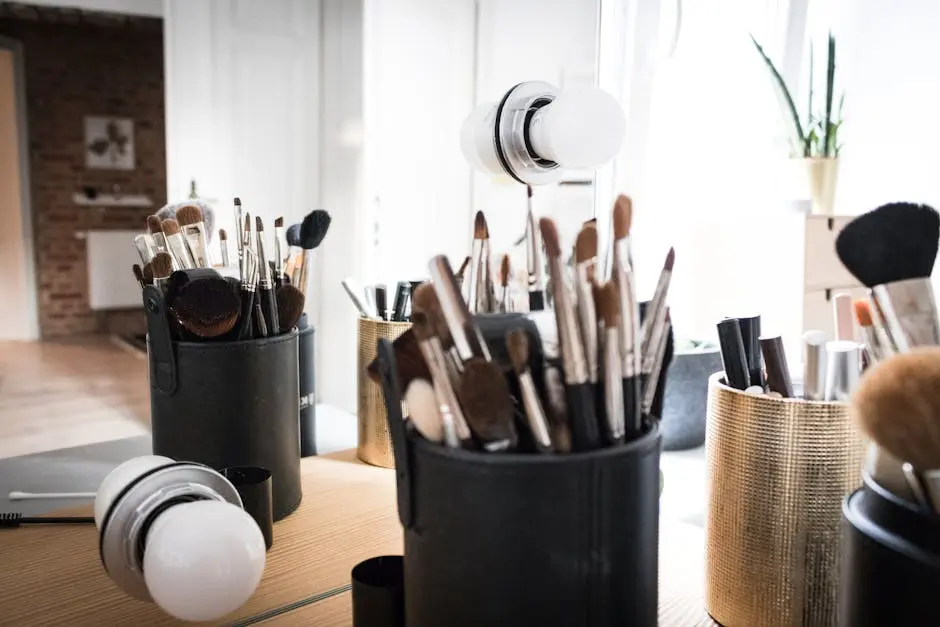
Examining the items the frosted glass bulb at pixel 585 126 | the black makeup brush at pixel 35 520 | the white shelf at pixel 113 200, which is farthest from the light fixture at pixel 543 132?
the white shelf at pixel 113 200

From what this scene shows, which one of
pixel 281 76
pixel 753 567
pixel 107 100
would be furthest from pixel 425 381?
pixel 107 100

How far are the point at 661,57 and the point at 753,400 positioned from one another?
82 centimetres

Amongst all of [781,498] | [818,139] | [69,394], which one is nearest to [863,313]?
[781,498]

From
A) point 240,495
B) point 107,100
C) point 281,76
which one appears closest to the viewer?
point 240,495

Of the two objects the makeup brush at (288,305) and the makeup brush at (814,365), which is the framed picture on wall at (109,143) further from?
the makeup brush at (814,365)

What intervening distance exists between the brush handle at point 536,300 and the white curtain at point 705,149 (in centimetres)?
70

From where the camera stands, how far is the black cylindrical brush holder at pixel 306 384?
883 millimetres

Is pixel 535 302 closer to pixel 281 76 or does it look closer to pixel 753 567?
pixel 753 567

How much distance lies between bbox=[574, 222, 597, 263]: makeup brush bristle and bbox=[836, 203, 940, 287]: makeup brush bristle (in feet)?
0.39

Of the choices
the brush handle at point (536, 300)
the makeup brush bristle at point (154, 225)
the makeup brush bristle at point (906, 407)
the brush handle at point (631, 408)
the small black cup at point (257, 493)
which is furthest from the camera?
the makeup brush bristle at point (154, 225)

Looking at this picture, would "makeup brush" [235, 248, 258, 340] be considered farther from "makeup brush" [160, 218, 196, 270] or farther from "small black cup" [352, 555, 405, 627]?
"small black cup" [352, 555, 405, 627]

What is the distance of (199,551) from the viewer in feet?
1.49

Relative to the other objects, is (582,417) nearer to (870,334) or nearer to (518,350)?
(518,350)

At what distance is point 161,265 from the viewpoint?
695 millimetres
